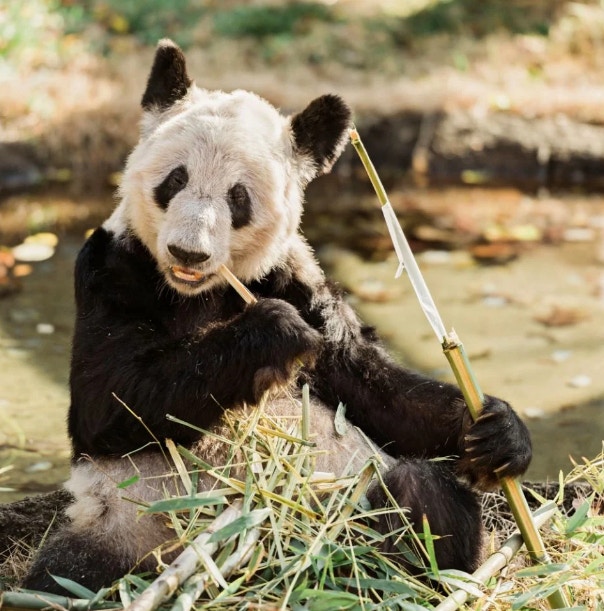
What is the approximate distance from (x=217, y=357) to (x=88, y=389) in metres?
0.51

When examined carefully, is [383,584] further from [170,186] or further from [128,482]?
[170,186]

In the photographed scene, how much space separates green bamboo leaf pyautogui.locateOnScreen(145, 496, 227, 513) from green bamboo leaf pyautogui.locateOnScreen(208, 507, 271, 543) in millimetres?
123

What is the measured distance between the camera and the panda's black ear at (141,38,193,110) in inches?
163

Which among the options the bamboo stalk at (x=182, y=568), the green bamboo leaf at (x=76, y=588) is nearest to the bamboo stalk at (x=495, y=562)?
the bamboo stalk at (x=182, y=568)

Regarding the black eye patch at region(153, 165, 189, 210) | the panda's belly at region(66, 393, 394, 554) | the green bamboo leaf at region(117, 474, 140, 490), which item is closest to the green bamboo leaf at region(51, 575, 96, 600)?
the panda's belly at region(66, 393, 394, 554)

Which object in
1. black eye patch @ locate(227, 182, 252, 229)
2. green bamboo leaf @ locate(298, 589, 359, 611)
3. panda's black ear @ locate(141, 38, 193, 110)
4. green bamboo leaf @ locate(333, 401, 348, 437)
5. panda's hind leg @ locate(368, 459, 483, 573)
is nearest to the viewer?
green bamboo leaf @ locate(298, 589, 359, 611)

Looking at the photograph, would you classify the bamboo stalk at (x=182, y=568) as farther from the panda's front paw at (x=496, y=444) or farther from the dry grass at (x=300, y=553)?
the panda's front paw at (x=496, y=444)

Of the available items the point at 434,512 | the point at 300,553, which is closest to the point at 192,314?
the point at 300,553

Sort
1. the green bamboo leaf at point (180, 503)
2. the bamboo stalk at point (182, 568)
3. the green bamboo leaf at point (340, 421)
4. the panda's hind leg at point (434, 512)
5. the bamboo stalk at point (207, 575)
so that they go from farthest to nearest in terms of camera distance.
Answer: the green bamboo leaf at point (340, 421)
the panda's hind leg at point (434, 512)
the green bamboo leaf at point (180, 503)
the bamboo stalk at point (207, 575)
the bamboo stalk at point (182, 568)

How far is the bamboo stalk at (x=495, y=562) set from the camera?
3391 mm

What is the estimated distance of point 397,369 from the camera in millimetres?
4316

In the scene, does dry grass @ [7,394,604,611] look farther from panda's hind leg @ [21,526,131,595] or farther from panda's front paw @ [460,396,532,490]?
panda's front paw @ [460,396,532,490]

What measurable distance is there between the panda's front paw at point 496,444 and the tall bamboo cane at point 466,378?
2.0 inches

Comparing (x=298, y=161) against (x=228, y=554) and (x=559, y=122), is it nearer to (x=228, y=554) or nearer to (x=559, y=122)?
(x=228, y=554)
